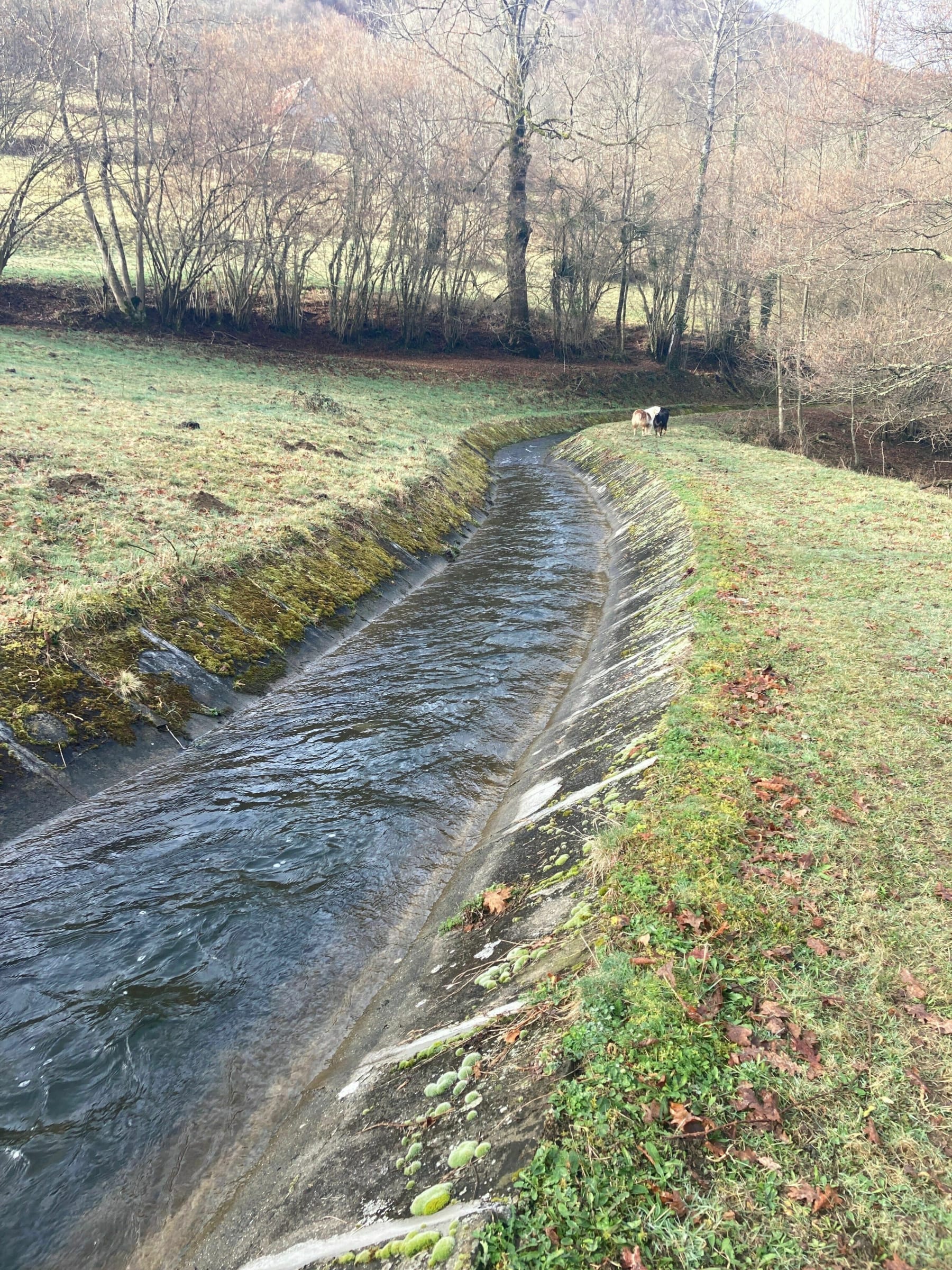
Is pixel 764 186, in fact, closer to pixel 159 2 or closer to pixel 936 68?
pixel 936 68

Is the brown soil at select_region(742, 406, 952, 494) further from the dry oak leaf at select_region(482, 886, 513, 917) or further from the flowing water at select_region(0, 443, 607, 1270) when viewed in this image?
the dry oak leaf at select_region(482, 886, 513, 917)

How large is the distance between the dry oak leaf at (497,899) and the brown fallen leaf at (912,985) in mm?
2450

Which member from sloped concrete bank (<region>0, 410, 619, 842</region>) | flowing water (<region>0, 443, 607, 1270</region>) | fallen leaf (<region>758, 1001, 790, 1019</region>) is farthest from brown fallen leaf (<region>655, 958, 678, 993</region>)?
sloped concrete bank (<region>0, 410, 619, 842</region>)

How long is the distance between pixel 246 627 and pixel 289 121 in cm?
3528

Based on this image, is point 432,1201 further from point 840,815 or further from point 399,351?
point 399,351

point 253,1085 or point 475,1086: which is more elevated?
point 475,1086

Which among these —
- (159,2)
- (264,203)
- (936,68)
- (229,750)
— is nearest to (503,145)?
(264,203)

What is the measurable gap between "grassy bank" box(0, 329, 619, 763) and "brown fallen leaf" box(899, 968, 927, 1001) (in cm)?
707

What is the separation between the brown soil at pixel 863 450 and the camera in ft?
96.7

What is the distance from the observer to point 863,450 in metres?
32.4

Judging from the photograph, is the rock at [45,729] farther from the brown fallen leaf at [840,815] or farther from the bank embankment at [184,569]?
the brown fallen leaf at [840,815]

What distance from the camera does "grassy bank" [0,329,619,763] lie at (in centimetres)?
797

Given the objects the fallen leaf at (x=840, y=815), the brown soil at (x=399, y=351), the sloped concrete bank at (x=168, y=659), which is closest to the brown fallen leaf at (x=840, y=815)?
the fallen leaf at (x=840, y=815)

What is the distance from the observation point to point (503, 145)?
38.9 meters
